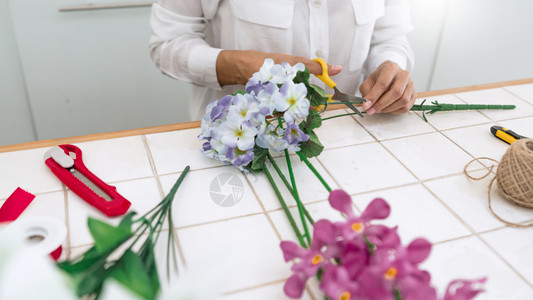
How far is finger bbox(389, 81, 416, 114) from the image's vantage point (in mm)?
911

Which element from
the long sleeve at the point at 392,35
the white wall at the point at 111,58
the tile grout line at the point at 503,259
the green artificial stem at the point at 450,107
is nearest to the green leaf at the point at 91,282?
the tile grout line at the point at 503,259

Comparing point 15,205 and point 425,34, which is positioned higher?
point 15,205

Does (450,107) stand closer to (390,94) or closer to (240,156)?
(390,94)

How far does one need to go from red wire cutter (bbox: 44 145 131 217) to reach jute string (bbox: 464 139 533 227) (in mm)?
559

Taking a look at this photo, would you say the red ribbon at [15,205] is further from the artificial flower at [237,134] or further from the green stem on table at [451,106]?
the green stem on table at [451,106]

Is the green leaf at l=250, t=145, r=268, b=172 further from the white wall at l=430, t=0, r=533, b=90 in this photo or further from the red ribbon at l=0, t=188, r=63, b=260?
the white wall at l=430, t=0, r=533, b=90

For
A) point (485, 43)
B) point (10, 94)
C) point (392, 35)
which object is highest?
point (392, 35)

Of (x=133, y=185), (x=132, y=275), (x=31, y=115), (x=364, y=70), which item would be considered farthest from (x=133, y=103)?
(x=132, y=275)

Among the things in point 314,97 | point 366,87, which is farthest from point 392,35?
point 314,97

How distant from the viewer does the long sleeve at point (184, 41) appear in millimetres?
1024

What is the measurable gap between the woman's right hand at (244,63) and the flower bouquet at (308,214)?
0.15 metres

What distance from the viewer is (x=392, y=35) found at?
1.19m

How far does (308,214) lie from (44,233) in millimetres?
341

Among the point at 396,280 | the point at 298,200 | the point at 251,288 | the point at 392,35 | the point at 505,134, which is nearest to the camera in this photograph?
the point at 396,280
